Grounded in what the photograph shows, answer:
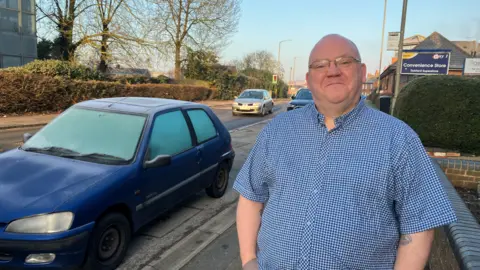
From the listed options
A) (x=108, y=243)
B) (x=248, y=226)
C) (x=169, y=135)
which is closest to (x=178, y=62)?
(x=169, y=135)

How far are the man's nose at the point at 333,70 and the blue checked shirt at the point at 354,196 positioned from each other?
0.60 feet

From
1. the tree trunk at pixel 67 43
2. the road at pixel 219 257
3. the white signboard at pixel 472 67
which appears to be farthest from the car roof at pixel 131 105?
the tree trunk at pixel 67 43

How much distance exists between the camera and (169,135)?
14.8 feet

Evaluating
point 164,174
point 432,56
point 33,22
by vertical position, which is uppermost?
point 33,22

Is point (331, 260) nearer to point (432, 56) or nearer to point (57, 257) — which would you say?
point (57, 257)

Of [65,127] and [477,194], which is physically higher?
[65,127]

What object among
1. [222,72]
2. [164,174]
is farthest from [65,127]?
[222,72]

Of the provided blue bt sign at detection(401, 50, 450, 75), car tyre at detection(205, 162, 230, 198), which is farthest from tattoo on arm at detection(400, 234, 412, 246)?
blue bt sign at detection(401, 50, 450, 75)

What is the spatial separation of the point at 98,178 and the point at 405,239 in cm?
262

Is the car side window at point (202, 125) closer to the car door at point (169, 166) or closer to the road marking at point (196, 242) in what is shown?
the car door at point (169, 166)

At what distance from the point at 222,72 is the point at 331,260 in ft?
128

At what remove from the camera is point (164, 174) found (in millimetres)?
4160

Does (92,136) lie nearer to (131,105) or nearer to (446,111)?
(131,105)

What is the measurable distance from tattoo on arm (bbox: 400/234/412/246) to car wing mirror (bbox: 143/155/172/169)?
109 inches
